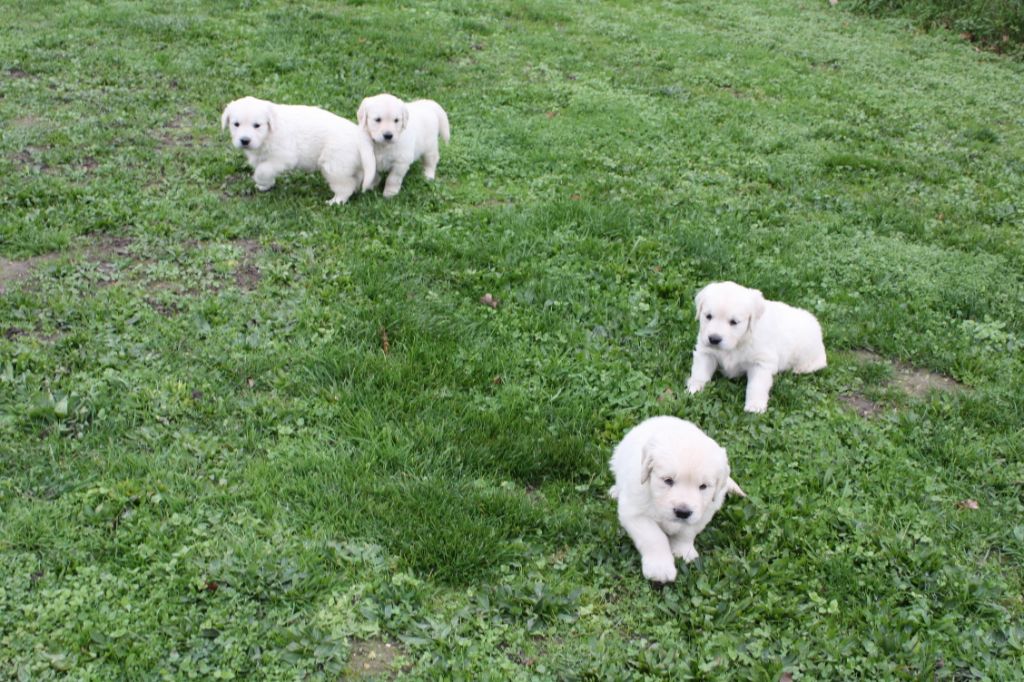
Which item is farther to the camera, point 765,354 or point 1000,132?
point 1000,132

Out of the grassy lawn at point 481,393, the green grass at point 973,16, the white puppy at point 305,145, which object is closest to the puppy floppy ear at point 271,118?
the white puppy at point 305,145

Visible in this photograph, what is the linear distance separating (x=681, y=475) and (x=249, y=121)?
15.2ft

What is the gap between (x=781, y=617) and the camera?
361 cm

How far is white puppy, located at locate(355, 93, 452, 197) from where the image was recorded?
267 inches

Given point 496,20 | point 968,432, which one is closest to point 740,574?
point 968,432

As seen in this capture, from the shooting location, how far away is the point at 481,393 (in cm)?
490

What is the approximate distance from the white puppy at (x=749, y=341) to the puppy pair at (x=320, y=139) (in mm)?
3064

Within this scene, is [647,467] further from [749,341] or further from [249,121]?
[249,121]

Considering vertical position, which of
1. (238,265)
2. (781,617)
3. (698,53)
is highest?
(698,53)

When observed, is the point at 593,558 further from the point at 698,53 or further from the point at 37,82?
the point at 698,53

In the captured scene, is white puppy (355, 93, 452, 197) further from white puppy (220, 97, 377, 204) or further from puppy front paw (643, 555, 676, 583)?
puppy front paw (643, 555, 676, 583)

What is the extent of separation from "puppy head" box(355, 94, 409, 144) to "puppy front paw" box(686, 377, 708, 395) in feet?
10.5

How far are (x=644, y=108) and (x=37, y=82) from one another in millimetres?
6468

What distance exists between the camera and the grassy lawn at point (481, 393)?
11.4 feet
